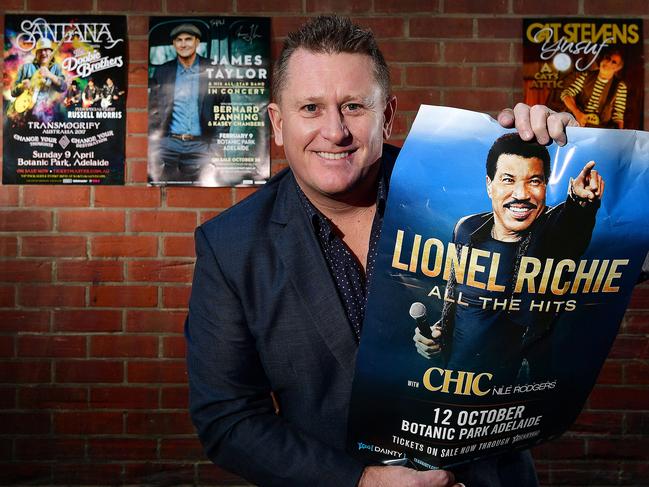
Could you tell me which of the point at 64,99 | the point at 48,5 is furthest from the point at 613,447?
the point at 48,5

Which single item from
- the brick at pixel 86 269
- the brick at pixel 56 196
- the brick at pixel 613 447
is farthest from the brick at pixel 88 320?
the brick at pixel 613 447

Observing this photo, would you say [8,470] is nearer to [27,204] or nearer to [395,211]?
[27,204]

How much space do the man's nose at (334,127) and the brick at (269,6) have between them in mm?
1720

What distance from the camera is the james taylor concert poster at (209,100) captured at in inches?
107

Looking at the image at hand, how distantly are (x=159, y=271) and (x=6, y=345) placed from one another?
0.71 metres

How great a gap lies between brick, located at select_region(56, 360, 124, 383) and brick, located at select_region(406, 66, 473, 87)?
1728mm

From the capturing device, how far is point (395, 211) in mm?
906

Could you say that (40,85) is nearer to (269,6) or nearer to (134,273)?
(134,273)

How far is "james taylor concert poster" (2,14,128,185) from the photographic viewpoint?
2705 millimetres

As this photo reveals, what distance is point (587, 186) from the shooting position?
905mm

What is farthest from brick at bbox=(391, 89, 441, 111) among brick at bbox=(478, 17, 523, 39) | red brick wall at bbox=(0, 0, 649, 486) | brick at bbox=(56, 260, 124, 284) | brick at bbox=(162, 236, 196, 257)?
brick at bbox=(56, 260, 124, 284)

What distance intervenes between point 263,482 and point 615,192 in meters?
0.71

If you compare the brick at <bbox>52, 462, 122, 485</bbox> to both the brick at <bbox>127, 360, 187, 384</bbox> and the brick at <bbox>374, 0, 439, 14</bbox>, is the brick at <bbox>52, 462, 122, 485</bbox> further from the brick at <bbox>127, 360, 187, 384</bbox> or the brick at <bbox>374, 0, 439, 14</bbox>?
the brick at <bbox>374, 0, 439, 14</bbox>

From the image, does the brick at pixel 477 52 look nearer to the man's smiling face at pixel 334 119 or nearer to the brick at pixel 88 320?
the man's smiling face at pixel 334 119
